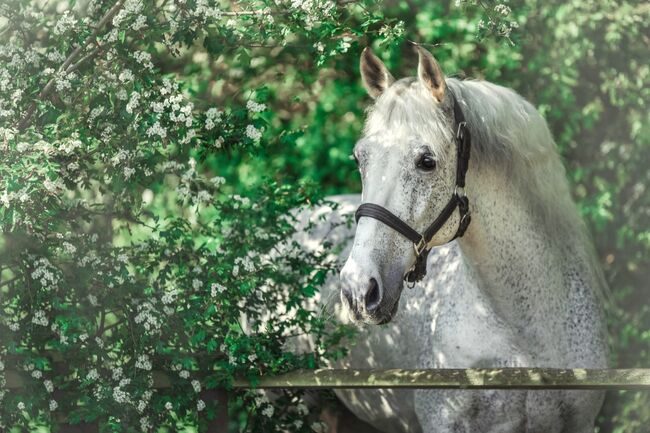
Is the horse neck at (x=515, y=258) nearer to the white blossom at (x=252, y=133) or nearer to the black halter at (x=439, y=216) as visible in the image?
the black halter at (x=439, y=216)

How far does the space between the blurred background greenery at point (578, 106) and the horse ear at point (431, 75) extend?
2.01 metres

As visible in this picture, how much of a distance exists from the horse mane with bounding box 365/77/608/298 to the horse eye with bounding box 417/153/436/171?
3 centimetres

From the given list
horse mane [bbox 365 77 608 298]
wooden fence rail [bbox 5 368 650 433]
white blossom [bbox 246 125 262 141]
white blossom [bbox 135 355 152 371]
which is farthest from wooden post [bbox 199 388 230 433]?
horse mane [bbox 365 77 608 298]

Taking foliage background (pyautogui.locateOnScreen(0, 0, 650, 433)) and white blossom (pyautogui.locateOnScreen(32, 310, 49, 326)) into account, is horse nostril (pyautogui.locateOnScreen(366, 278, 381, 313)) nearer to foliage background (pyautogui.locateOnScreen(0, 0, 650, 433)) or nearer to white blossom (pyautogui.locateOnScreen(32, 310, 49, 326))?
white blossom (pyautogui.locateOnScreen(32, 310, 49, 326))

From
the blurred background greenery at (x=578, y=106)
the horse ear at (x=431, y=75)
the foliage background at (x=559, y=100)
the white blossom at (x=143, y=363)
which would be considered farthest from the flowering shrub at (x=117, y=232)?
the blurred background greenery at (x=578, y=106)

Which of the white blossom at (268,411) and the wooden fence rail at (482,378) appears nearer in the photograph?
the wooden fence rail at (482,378)

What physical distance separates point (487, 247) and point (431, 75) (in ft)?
2.09

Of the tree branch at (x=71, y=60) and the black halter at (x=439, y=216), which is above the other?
the tree branch at (x=71, y=60)

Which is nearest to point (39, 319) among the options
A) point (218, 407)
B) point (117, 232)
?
point (117, 232)

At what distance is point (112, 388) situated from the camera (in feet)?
11.2

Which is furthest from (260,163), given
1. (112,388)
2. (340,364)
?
(112,388)

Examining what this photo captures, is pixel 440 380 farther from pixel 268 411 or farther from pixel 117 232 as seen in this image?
pixel 117 232

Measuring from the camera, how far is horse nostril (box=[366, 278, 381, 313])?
105 inches

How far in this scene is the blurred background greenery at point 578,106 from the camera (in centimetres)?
523
